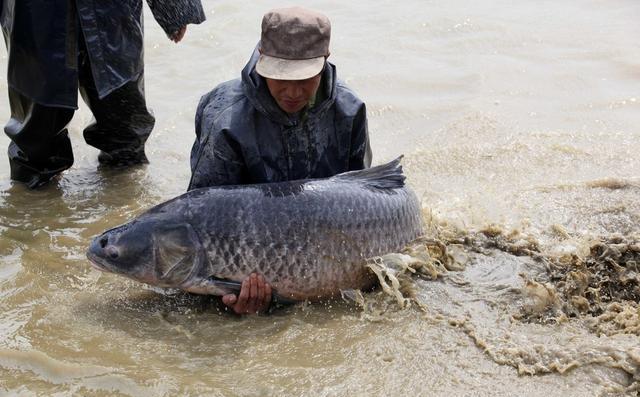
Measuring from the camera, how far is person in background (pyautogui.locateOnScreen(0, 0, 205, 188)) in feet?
15.8

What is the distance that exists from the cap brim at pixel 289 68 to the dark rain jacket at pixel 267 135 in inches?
8.0

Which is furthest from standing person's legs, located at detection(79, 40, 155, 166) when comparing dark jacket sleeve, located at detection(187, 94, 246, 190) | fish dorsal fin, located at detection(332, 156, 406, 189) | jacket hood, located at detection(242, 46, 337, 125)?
fish dorsal fin, located at detection(332, 156, 406, 189)

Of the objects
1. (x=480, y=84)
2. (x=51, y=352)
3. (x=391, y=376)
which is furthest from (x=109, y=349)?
(x=480, y=84)

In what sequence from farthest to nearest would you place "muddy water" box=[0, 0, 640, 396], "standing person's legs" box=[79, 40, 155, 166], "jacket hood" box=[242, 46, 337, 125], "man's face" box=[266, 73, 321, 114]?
"standing person's legs" box=[79, 40, 155, 166], "jacket hood" box=[242, 46, 337, 125], "man's face" box=[266, 73, 321, 114], "muddy water" box=[0, 0, 640, 396]

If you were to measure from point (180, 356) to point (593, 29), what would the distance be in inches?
256

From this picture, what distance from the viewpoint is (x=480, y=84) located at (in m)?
7.16

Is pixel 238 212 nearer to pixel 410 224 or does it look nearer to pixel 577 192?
pixel 410 224

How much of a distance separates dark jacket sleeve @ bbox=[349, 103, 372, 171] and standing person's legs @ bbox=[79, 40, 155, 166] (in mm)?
1722

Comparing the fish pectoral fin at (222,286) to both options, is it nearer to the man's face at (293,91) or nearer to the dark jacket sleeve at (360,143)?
the man's face at (293,91)

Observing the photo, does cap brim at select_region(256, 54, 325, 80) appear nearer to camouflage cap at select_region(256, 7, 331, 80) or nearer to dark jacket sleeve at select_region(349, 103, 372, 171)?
camouflage cap at select_region(256, 7, 331, 80)

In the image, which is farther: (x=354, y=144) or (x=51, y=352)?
(x=354, y=144)

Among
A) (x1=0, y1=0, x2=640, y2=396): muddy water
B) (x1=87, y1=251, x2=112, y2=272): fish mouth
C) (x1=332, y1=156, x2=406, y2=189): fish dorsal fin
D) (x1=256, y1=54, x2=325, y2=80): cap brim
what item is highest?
(x1=256, y1=54, x2=325, y2=80): cap brim

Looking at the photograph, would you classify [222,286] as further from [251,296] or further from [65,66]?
[65,66]

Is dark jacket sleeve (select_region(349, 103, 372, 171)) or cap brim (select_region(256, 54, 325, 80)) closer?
cap brim (select_region(256, 54, 325, 80))
